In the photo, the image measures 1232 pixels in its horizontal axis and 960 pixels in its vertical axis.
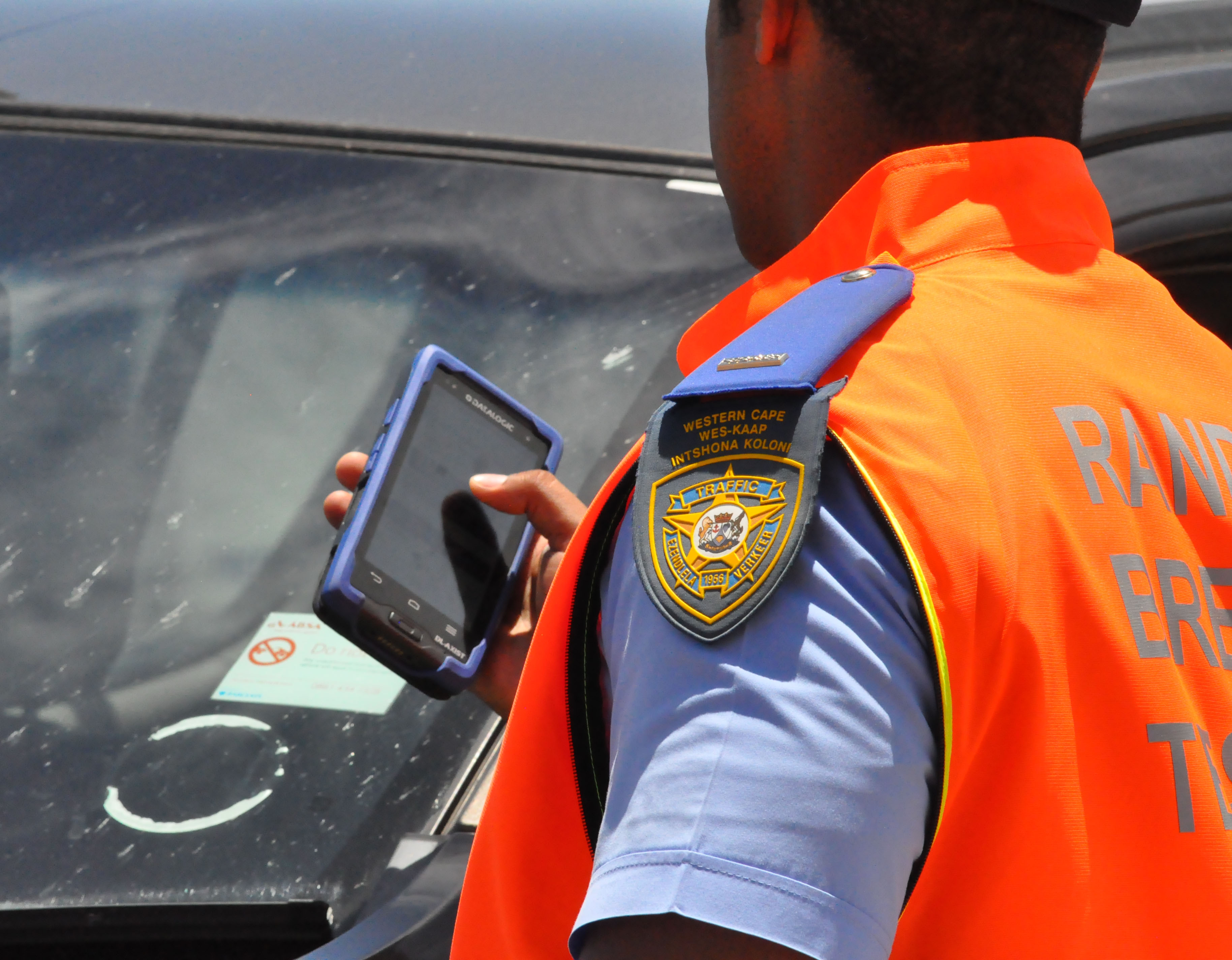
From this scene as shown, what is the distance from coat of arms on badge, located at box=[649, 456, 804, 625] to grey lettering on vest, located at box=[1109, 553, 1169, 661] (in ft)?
0.64

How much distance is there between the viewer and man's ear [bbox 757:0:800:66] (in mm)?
994

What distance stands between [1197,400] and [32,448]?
1.56 meters

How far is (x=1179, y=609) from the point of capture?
2.49 feet

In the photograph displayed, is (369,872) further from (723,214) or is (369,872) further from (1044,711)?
(723,214)

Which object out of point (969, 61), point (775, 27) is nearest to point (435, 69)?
point (775, 27)

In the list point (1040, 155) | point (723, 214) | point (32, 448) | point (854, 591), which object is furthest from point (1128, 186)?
point (32, 448)

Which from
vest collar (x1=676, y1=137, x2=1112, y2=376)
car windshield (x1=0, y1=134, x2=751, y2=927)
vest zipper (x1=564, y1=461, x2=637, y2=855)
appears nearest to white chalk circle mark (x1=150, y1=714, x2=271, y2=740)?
car windshield (x1=0, y1=134, x2=751, y2=927)

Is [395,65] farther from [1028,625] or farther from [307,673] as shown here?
[1028,625]

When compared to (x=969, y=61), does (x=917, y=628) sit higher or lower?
lower

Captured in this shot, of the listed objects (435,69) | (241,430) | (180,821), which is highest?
(435,69)

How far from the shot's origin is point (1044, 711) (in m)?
0.69

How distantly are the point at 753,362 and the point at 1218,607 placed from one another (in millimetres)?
321

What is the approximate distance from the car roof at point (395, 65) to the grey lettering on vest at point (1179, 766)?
148 centimetres

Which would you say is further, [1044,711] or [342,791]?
[342,791]
